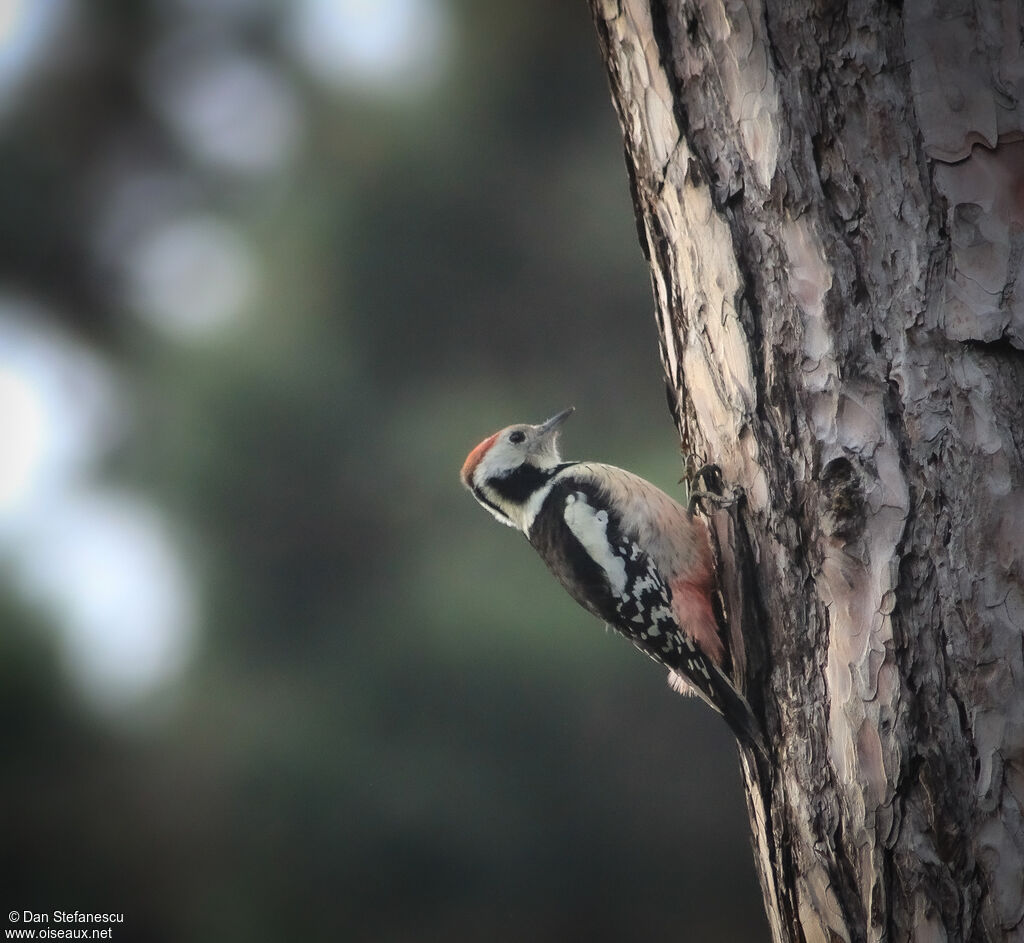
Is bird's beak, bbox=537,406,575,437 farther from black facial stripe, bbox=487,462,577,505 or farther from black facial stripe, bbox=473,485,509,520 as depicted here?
black facial stripe, bbox=473,485,509,520

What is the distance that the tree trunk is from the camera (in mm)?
960

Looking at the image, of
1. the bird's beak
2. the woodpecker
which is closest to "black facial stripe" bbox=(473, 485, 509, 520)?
the woodpecker

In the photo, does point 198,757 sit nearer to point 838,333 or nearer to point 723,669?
point 723,669

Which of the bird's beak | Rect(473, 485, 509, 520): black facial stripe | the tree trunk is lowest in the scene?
the tree trunk

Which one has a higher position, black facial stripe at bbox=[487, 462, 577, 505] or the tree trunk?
black facial stripe at bbox=[487, 462, 577, 505]

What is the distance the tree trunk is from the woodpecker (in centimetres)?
35

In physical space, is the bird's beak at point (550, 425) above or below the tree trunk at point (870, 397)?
above

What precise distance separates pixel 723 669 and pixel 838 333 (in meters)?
0.73

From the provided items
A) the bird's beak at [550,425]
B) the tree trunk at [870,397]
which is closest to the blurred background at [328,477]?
the bird's beak at [550,425]

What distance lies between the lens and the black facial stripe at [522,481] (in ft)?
6.76

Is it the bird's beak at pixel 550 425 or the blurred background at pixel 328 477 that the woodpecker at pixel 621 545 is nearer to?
the bird's beak at pixel 550 425

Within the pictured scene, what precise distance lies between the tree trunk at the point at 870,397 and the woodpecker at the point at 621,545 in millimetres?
351

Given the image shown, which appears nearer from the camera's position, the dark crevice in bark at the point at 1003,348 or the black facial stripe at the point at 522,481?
the dark crevice in bark at the point at 1003,348

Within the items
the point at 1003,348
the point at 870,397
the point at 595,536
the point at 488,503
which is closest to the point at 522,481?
the point at 488,503
